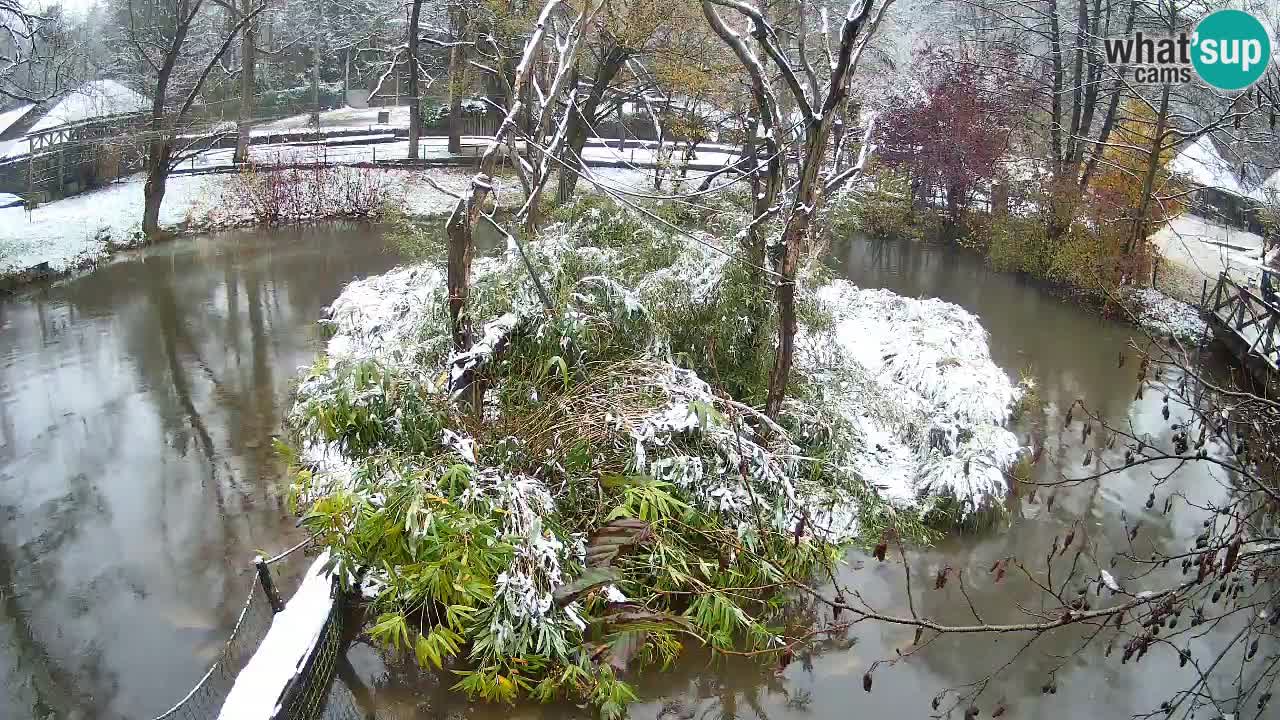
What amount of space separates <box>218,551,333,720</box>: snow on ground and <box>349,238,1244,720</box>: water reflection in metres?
0.58

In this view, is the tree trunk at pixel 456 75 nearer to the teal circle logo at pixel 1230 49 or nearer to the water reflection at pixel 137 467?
the water reflection at pixel 137 467

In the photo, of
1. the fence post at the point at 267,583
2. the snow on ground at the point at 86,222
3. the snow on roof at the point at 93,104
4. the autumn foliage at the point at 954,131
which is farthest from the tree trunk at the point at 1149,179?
the snow on roof at the point at 93,104

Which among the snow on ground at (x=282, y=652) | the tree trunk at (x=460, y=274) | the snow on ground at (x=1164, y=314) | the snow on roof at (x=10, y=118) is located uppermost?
the snow on roof at (x=10, y=118)

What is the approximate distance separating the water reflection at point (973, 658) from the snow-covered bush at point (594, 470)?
29 cm

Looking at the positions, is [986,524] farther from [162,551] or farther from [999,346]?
[162,551]

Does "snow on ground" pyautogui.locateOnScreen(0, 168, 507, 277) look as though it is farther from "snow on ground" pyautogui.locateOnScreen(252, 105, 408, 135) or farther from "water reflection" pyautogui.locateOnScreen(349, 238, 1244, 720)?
"water reflection" pyautogui.locateOnScreen(349, 238, 1244, 720)

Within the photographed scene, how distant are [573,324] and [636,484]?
1.44 meters

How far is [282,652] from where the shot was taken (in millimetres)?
5891

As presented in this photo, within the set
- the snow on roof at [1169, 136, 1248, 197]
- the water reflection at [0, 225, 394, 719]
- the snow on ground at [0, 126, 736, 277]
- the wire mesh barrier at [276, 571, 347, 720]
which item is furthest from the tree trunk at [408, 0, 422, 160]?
the wire mesh barrier at [276, 571, 347, 720]

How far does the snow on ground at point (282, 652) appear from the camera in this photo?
532 cm

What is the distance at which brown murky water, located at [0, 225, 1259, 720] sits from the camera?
660 centimetres

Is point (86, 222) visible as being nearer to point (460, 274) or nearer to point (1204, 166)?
point (460, 274)

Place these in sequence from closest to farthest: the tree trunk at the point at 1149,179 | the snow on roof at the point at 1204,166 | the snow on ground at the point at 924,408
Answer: the snow on ground at the point at 924,408, the tree trunk at the point at 1149,179, the snow on roof at the point at 1204,166

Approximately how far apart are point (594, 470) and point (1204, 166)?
628 inches
